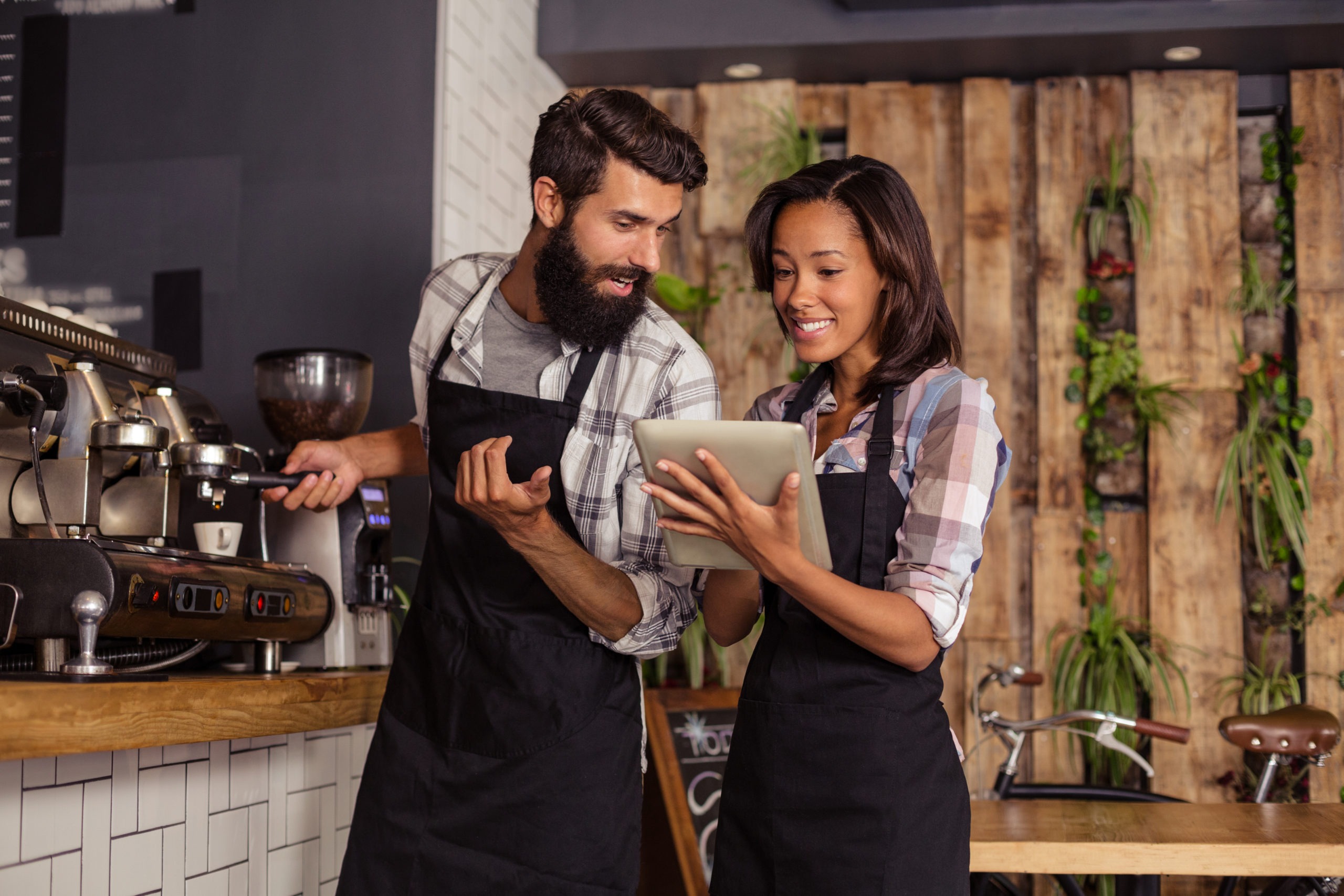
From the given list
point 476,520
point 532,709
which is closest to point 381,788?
point 532,709

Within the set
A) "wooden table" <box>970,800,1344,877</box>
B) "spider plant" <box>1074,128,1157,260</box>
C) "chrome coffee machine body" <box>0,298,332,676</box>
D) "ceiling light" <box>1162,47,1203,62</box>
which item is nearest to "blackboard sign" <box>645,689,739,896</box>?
"wooden table" <box>970,800,1344,877</box>

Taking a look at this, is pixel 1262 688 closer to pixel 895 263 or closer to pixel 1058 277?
pixel 1058 277

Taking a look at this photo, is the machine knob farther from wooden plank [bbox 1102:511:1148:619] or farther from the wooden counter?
wooden plank [bbox 1102:511:1148:619]

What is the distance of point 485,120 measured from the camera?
11.0 ft

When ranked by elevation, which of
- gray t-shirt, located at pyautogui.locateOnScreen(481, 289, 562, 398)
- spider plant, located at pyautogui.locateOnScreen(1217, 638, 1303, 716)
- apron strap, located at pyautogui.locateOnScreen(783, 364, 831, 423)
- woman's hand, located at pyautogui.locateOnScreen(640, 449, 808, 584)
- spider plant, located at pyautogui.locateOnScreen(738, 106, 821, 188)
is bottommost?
spider plant, located at pyautogui.locateOnScreen(1217, 638, 1303, 716)

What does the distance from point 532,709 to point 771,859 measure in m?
0.44

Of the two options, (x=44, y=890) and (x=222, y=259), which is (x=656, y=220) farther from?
(x=222, y=259)

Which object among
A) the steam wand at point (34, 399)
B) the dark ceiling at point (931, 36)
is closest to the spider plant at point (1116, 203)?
the dark ceiling at point (931, 36)

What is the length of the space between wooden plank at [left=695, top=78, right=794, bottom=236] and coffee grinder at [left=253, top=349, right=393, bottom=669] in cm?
199

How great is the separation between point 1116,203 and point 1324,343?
82 centimetres

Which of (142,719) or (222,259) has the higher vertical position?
(222,259)

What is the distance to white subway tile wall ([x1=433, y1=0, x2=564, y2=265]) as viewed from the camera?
Result: 3078mm

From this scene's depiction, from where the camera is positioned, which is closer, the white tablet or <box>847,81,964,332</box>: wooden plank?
the white tablet

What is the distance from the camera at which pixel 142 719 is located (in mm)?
1516
